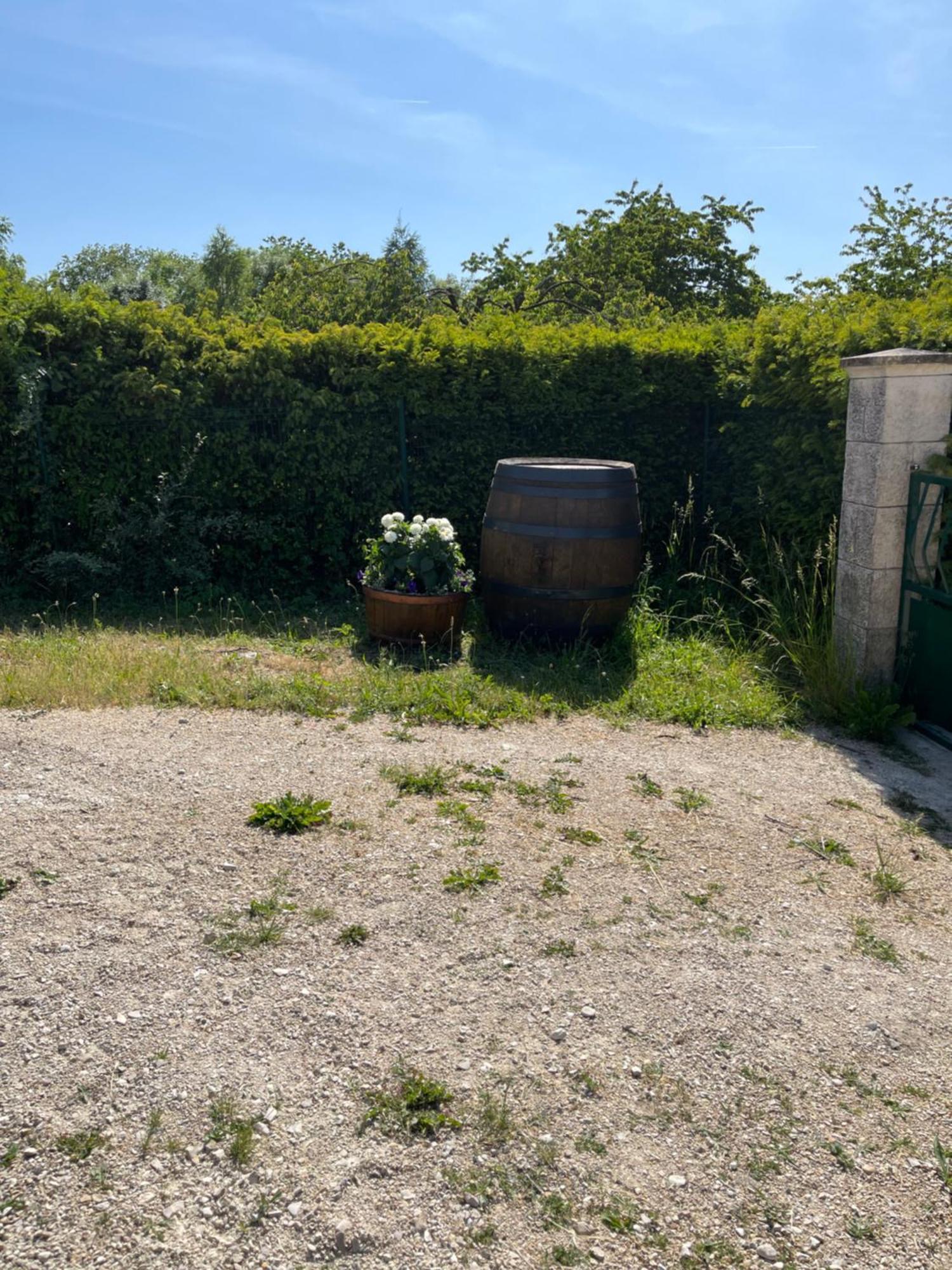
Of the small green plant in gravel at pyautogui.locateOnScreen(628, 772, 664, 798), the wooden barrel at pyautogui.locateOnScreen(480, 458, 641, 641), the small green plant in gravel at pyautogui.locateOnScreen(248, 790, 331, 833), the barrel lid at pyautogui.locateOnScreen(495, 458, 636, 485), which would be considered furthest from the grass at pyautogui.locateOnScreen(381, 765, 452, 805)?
the barrel lid at pyautogui.locateOnScreen(495, 458, 636, 485)

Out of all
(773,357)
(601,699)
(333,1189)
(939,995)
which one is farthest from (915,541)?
(333,1189)

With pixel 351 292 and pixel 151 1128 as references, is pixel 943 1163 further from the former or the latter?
pixel 351 292

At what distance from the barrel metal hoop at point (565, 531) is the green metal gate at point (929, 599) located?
1.70 meters

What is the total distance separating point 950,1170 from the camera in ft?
7.68

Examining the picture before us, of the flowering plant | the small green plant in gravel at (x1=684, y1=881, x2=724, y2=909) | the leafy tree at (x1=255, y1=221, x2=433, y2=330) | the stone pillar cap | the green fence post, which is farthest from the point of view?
the leafy tree at (x1=255, y1=221, x2=433, y2=330)

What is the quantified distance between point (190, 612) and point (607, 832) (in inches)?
182

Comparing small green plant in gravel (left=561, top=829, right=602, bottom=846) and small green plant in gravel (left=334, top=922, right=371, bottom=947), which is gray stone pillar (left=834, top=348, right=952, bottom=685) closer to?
small green plant in gravel (left=561, top=829, right=602, bottom=846)

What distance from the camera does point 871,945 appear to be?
3.32m

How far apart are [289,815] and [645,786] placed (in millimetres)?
1566

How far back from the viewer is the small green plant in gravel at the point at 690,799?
14.2 ft

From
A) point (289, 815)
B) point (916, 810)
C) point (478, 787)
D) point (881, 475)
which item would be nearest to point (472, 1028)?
point (289, 815)

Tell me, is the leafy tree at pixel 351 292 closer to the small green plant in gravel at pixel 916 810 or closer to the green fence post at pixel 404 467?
the green fence post at pixel 404 467

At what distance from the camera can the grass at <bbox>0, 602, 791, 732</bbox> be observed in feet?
18.1

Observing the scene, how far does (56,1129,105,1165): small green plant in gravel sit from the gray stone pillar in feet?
15.0
